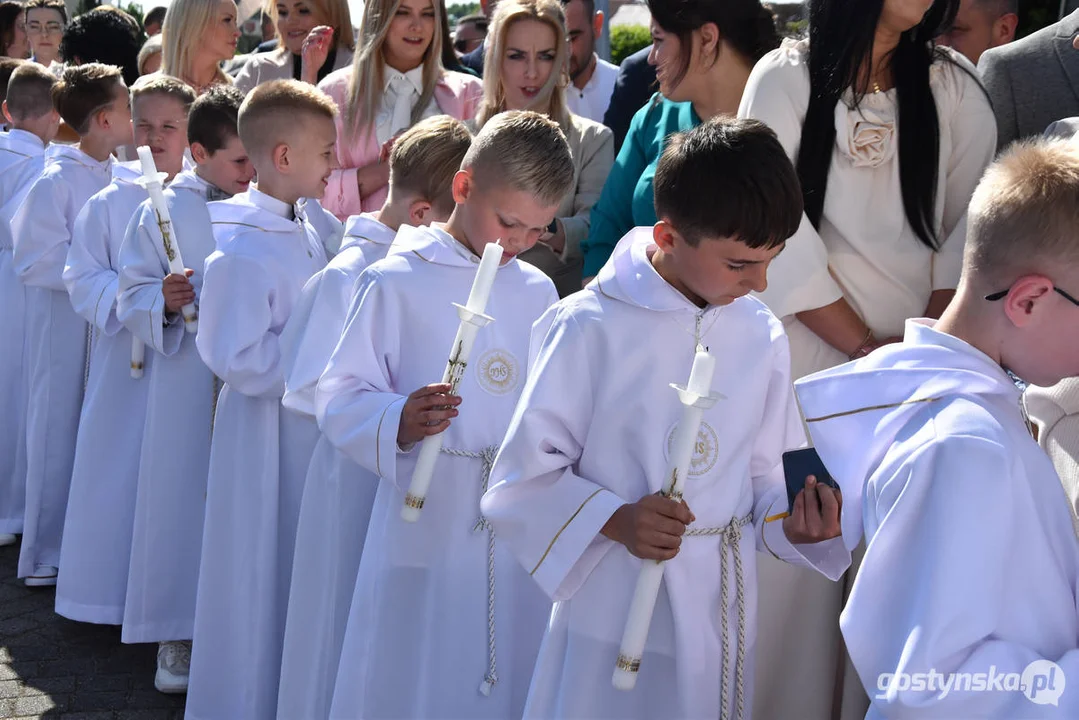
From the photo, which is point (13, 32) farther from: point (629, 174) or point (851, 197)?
point (851, 197)

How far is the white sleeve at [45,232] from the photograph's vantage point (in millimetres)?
6168

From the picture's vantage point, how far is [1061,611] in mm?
2039

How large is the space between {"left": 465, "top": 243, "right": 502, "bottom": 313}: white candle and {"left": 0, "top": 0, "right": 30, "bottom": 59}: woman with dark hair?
9.03 meters

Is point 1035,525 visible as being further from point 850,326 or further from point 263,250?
point 263,250

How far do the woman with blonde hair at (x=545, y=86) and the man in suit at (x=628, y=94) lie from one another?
586 mm

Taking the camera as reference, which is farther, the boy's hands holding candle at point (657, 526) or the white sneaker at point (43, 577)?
the white sneaker at point (43, 577)

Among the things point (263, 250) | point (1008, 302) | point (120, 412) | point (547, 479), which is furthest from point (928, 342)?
point (120, 412)

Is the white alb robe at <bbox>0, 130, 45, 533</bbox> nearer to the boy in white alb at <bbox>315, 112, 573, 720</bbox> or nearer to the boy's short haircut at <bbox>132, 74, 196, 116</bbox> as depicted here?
the boy's short haircut at <bbox>132, 74, 196, 116</bbox>

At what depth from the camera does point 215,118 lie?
4.86 m

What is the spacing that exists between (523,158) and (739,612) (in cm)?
124

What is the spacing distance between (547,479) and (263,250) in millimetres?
1948

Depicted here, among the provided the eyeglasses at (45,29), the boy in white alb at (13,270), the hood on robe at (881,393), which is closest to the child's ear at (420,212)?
the hood on robe at (881,393)

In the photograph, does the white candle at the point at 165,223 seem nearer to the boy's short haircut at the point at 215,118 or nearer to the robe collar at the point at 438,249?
the boy's short haircut at the point at 215,118

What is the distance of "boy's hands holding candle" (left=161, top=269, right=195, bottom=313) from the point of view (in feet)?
15.4
